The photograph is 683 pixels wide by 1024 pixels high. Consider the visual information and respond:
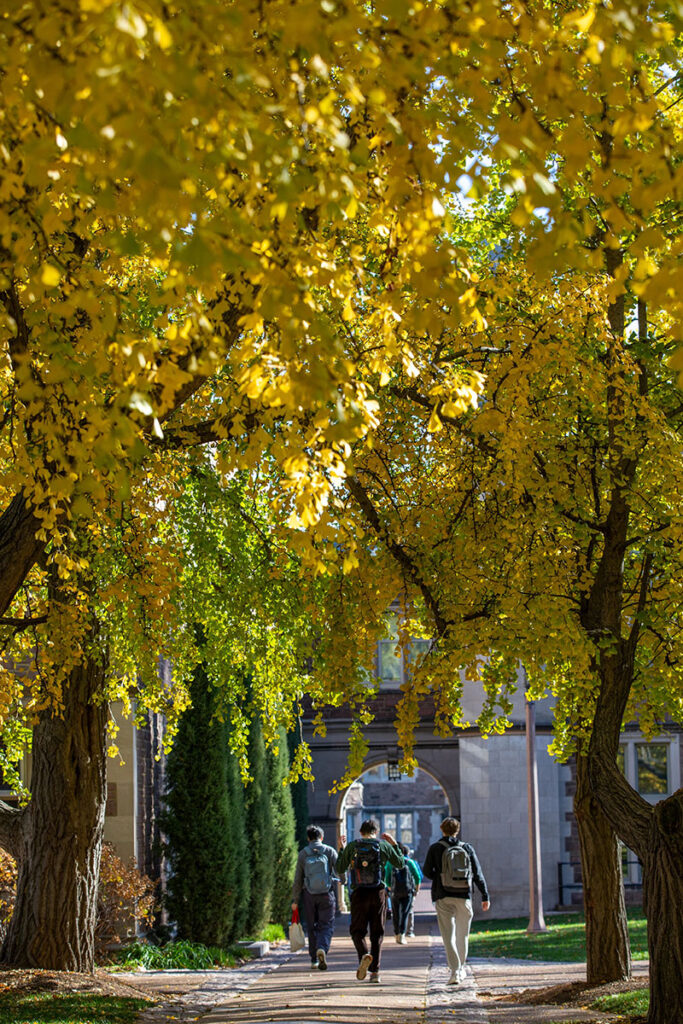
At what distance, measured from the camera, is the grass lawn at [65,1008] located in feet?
30.0

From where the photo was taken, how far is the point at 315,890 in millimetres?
13789

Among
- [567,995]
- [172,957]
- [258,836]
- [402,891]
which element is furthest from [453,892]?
[258,836]

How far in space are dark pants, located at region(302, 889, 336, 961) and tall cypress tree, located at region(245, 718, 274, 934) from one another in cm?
664

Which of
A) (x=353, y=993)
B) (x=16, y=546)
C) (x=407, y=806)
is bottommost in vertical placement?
(x=407, y=806)

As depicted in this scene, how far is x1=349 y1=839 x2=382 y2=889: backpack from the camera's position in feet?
41.9

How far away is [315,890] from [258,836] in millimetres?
8136

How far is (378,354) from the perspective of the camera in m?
5.81

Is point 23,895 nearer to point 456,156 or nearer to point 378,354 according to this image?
point 378,354

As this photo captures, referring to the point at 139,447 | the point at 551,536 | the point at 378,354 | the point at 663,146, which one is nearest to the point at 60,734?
the point at 551,536

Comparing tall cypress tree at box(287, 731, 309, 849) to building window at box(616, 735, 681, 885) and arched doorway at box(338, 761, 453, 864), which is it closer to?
building window at box(616, 735, 681, 885)

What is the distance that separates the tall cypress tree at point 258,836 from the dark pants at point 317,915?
664 centimetres

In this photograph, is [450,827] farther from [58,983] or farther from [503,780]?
[503,780]

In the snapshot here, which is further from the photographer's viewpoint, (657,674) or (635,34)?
(657,674)

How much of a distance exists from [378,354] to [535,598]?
3080 millimetres
